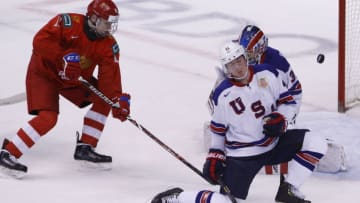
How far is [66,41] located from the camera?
4316mm

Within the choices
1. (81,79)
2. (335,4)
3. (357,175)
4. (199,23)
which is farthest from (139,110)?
(335,4)

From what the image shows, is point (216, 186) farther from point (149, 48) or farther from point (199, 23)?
point (199, 23)

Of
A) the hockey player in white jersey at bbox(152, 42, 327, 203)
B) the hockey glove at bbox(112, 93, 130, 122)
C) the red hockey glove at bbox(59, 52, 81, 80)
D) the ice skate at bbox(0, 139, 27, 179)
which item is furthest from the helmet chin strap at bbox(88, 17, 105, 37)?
the hockey player in white jersey at bbox(152, 42, 327, 203)

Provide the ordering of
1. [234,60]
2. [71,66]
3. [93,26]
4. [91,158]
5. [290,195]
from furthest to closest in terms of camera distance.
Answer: [91,158] < [93,26] < [71,66] < [290,195] < [234,60]

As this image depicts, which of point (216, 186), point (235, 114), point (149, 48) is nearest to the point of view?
point (235, 114)

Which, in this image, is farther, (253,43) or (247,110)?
(253,43)

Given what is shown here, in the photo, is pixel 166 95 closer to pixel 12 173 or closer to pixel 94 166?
pixel 94 166

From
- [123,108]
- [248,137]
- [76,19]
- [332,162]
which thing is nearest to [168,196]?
[248,137]

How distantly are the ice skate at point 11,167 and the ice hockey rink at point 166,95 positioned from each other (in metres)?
0.04

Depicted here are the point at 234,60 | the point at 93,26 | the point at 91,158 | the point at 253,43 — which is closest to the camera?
the point at 234,60

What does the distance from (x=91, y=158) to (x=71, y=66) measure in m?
0.50

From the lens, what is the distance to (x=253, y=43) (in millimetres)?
3992

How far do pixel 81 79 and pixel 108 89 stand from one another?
144 millimetres

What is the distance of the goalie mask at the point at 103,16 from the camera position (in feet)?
13.8
